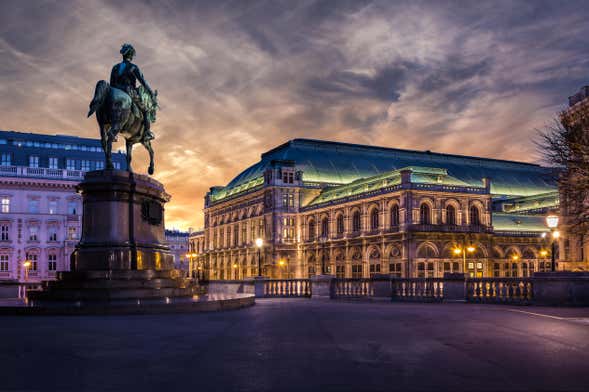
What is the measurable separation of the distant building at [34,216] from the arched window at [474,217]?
62166 millimetres

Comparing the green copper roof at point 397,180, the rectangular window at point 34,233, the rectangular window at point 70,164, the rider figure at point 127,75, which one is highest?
the rectangular window at point 70,164

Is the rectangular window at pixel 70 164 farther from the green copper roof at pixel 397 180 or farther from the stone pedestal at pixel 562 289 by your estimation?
the stone pedestal at pixel 562 289

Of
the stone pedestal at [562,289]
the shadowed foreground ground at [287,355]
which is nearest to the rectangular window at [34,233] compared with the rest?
the shadowed foreground ground at [287,355]

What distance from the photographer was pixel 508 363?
10.9m

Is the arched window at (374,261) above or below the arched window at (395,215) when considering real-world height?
below

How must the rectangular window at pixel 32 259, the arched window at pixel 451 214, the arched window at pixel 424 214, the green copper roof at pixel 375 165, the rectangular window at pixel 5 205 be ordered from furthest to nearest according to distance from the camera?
1. the green copper roof at pixel 375 165
2. the arched window at pixel 451 214
3. the arched window at pixel 424 214
4. the rectangular window at pixel 32 259
5. the rectangular window at pixel 5 205

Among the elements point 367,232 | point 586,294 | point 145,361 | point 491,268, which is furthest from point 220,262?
point 145,361

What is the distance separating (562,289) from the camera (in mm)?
28094

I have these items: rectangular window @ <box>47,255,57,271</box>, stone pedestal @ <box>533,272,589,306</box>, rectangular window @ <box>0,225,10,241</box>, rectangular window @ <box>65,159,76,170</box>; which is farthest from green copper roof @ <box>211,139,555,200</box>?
stone pedestal @ <box>533,272,589,306</box>

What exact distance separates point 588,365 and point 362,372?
4198 mm

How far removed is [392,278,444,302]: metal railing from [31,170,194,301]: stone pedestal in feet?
48.3

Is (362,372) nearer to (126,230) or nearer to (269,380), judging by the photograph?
(269,380)

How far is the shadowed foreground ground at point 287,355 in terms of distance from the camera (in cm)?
916

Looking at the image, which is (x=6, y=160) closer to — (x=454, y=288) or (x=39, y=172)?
(x=39, y=172)
